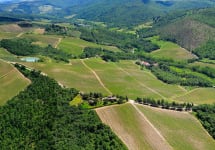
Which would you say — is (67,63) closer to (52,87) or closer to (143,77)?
(143,77)

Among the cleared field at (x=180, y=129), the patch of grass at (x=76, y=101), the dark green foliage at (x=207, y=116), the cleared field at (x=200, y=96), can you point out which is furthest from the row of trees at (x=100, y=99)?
the cleared field at (x=200, y=96)

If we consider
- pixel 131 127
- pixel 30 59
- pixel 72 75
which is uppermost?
pixel 30 59

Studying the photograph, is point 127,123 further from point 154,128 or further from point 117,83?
point 117,83

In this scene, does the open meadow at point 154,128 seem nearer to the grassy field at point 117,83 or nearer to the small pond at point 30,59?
the grassy field at point 117,83

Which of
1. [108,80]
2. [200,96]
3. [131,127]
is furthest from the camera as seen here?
[108,80]

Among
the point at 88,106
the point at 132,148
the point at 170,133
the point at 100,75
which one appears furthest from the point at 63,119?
the point at 100,75

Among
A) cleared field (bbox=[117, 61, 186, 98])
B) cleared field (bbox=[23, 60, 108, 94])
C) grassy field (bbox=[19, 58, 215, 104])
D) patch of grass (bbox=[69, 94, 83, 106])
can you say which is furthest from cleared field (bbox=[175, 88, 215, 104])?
patch of grass (bbox=[69, 94, 83, 106])

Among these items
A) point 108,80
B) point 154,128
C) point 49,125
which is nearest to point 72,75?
point 108,80
